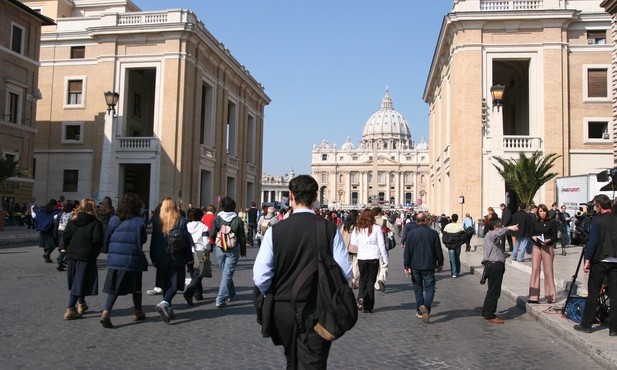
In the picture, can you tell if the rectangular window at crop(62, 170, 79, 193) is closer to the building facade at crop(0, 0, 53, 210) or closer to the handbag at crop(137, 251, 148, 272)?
the building facade at crop(0, 0, 53, 210)

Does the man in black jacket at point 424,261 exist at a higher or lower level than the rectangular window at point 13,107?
lower

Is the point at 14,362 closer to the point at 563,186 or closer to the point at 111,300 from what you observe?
the point at 111,300

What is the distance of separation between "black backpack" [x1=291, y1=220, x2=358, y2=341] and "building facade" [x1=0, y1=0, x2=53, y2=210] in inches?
1128

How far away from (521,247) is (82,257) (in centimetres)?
1368

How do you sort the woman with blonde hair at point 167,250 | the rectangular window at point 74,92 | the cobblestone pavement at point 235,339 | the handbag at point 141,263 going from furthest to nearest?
the rectangular window at point 74,92
the woman with blonde hair at point 167,250
the handbag at point 141,263
the cobblestone pavement at point 235,339

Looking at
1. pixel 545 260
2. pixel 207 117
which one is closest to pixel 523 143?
pixel 207 117

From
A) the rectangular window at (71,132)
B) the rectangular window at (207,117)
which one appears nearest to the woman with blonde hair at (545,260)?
the rectangular window at (207,117)

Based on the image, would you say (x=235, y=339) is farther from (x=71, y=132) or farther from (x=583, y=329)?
(x=71, y=132)

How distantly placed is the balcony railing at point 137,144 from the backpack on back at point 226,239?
2473 centimetres

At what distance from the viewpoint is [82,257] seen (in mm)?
8391

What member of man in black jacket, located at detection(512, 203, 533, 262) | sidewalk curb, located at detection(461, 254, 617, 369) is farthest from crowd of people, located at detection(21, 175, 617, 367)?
man in black jacket, located at detection(512, 203, 533, 262)

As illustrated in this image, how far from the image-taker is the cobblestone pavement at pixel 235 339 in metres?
6.29

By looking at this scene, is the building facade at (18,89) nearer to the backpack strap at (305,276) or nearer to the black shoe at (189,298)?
the black shoe at (189,298)

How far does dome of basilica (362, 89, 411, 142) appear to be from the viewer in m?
188
